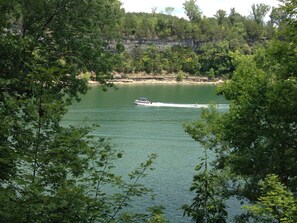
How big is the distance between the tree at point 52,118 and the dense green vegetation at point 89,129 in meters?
0.03

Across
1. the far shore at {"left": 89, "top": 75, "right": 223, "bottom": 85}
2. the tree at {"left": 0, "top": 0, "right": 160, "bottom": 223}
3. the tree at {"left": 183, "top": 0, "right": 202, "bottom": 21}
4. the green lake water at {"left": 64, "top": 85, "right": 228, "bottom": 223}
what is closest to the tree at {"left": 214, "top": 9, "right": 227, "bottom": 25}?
the tree at {"left": 183, "top": 0, "right": 202, "bottom": 21}

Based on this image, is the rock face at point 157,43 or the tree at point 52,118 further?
the rock face at point 157,43

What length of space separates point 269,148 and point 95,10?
7089 mm

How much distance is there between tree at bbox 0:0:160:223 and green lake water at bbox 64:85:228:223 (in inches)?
55.6

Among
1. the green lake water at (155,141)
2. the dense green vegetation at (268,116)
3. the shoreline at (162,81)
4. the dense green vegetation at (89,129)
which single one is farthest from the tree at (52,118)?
the shoreline at (162,81)

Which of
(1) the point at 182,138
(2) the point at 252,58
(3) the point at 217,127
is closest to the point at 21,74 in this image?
(3) the point at 217,127

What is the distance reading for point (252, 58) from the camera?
54.3ft

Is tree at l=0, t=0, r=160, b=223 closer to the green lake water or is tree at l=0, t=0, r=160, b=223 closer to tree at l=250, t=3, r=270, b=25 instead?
the green lake water

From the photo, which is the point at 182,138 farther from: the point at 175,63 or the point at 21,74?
the point at 175,63

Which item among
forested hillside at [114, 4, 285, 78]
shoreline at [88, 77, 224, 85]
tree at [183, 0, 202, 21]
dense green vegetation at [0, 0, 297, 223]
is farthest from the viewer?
tree at [183, 0, 202, 21]

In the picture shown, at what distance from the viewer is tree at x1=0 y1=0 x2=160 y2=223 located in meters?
5.62

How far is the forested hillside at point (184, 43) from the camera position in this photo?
128 metres

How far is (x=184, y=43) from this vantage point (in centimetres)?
14162

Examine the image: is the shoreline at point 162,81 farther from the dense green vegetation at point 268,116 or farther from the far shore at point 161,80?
the dense green vegetation at point 268,116
